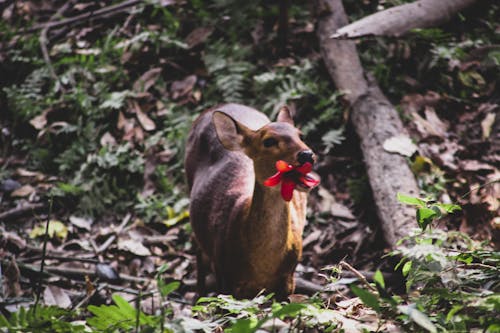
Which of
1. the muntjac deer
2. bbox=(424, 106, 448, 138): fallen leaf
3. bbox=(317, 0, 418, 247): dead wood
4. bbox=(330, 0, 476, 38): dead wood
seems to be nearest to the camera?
the muntjac deer

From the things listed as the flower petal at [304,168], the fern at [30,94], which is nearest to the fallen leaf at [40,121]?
the fern at [30,94]

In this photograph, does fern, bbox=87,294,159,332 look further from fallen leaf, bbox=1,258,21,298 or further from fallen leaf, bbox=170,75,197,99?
fallen leaf, bbox=170,75,197,99

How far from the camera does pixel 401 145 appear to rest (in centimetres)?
446

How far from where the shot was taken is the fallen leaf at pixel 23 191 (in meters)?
5.65

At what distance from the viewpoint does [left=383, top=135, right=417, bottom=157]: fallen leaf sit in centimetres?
436

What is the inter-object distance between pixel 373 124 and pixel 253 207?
1987 mm

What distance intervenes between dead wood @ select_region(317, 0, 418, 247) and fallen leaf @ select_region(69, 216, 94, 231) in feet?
9.25

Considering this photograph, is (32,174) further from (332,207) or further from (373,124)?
(373,124)

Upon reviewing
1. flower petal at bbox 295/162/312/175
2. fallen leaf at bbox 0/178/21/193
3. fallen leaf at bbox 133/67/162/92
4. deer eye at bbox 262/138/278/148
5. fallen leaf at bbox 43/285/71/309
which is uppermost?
deer eye at bbox 262/138/278/148

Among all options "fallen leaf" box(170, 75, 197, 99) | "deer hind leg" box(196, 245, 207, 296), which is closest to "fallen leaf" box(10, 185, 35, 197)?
"fallen leaf" box(170, 75, 197, 99)

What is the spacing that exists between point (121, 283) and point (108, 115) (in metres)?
2.56

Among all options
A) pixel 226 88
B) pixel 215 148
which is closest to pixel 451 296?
pixel 215 148

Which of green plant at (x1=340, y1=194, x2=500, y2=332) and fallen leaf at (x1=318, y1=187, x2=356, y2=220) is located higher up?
green plant at (x1=340, y1=194, x2=500, y2=332)

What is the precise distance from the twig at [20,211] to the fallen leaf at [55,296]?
59.1 inches
